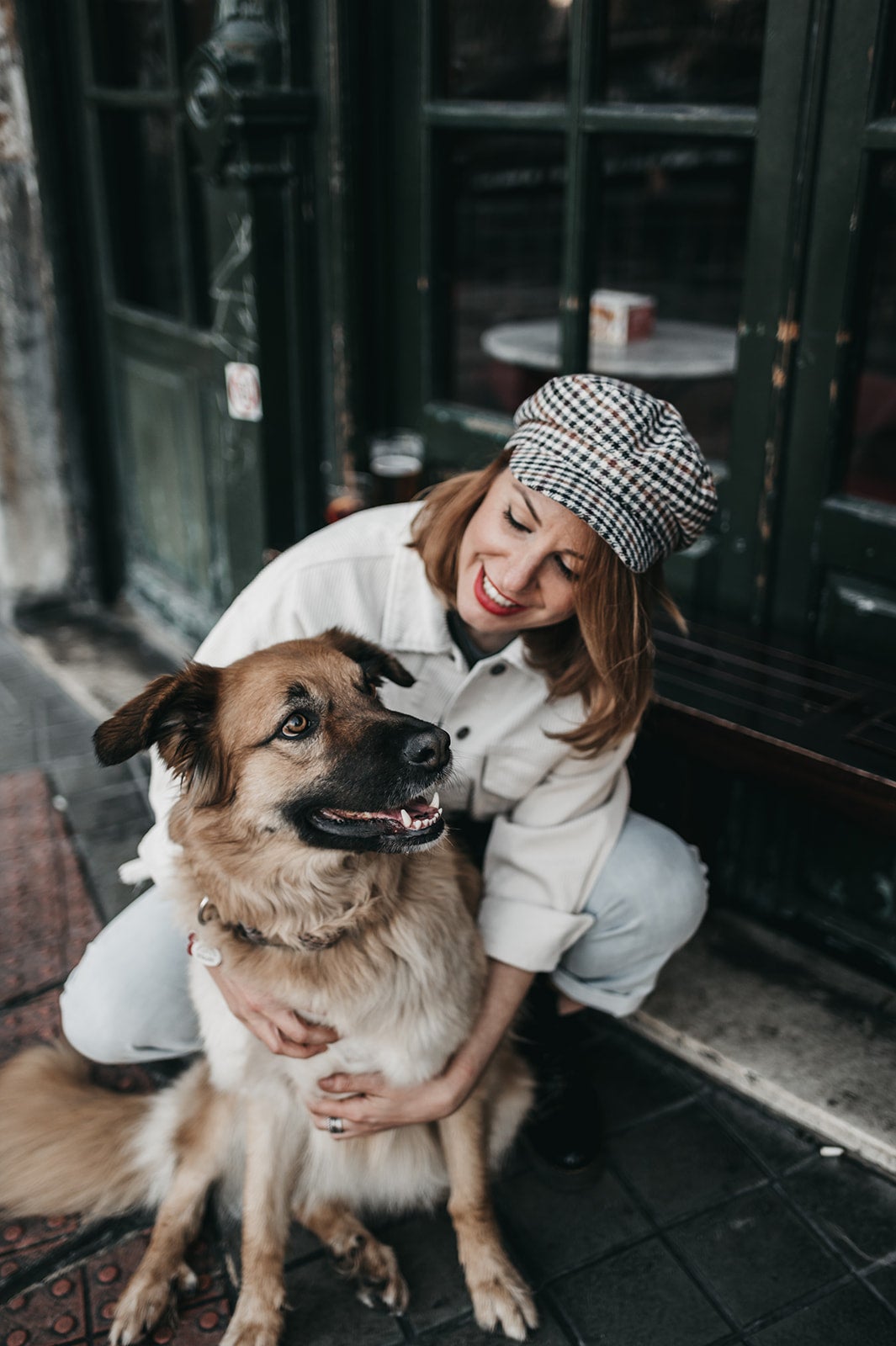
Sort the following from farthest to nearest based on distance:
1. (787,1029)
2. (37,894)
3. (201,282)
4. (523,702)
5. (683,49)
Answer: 1. (683,49)
2. (201,282)
3. (37,894)
4. (787,1029)
5. (523,702)

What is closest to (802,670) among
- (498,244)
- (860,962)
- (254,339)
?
(860,962)

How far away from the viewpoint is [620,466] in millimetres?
1809

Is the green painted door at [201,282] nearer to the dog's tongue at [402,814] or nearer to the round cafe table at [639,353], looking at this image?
the round cafe table at [639,353]

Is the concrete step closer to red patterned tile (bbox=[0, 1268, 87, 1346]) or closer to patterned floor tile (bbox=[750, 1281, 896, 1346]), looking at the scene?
patterned floor tile (bbox=[750, 1281, 896, 1346])

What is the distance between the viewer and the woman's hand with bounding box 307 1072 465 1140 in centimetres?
204

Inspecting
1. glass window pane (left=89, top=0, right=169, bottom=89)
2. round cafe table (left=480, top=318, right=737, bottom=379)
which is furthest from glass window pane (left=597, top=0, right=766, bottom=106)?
round cafe table (left=480, top=318, right=737, bottom=379)

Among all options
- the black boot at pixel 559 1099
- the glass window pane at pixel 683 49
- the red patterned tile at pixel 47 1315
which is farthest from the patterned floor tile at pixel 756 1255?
the glass window pane at pixel 683 49

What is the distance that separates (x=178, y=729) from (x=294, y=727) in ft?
0.64

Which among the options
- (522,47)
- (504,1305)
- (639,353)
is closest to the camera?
(504,1305)

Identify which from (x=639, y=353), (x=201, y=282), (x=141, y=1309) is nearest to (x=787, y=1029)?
(x=141, y=1309)

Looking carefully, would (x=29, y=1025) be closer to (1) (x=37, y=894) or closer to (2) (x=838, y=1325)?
(1) (x=37, y=894)

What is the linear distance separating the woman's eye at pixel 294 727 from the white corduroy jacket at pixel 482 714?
1.24 ft

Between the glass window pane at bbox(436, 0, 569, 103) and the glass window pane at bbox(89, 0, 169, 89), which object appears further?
the glass window pane at bbox(436, 0, 569, 103)

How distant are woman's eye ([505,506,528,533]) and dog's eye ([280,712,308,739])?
0.52 metres
